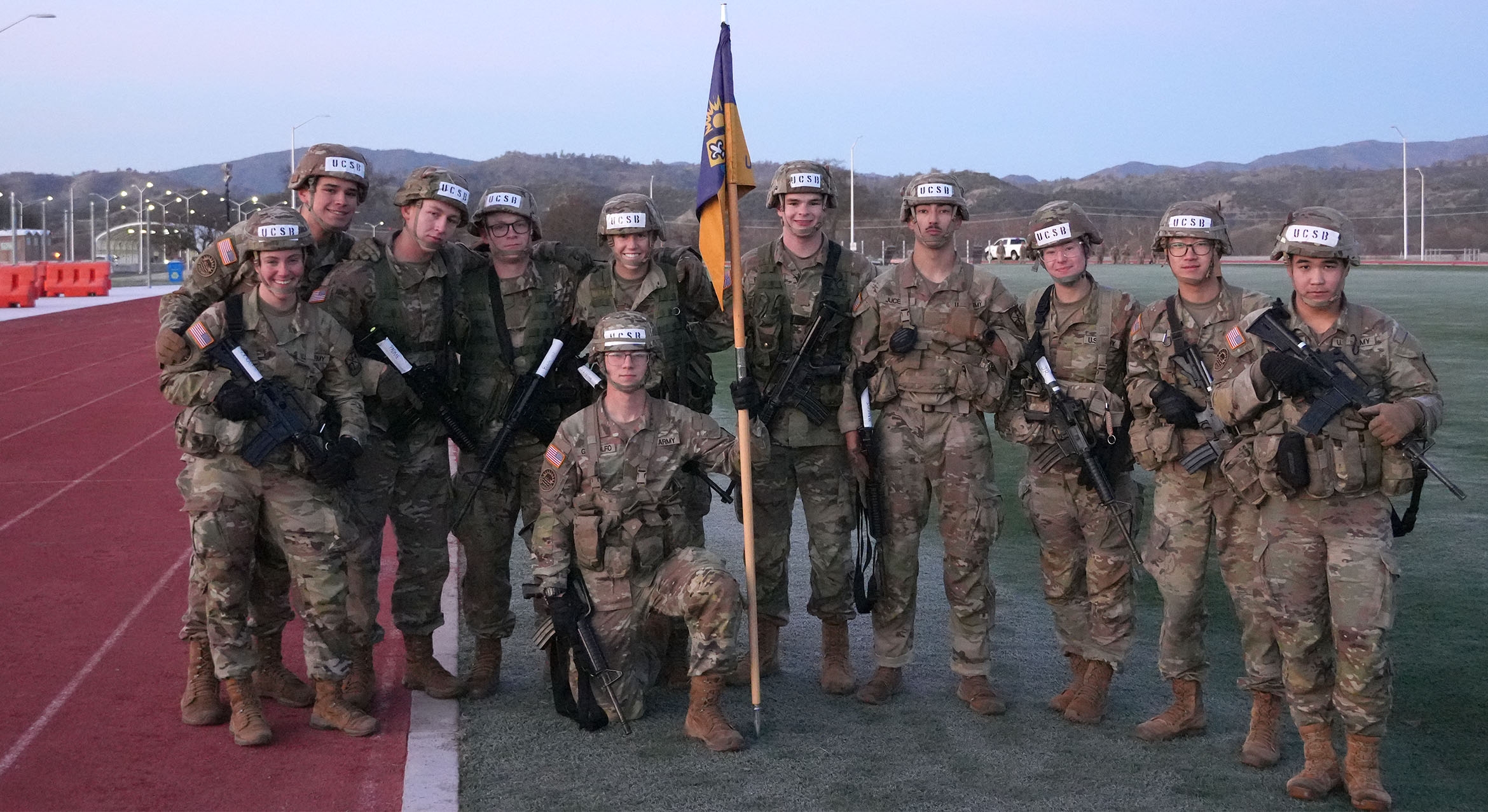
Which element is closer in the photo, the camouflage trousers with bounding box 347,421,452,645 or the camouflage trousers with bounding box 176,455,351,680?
the camouflage trousers with bounding box 176,455,351,680

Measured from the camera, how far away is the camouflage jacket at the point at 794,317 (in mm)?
6262

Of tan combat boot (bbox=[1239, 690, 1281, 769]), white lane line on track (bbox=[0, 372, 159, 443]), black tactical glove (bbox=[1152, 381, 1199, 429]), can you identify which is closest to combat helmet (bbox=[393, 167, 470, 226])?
black tactical glove (bbox=[1152, 381, 1199, 429])

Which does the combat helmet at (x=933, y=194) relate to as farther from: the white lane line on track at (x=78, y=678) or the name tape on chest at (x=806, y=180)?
the white lane line on track at (x=78, y=678)

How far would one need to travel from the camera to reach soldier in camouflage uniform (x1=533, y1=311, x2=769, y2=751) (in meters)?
5.59

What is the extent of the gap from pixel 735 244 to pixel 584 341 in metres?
1.03

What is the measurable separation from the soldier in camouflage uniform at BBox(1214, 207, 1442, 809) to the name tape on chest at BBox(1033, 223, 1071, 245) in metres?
0.96

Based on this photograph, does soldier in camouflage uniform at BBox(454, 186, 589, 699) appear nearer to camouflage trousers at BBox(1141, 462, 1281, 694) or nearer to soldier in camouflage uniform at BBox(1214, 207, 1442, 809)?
camouflage trousers at BBox(1141, 462, 1281, 694)

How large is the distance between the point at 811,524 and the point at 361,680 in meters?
2.19

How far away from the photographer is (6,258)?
7625 cm

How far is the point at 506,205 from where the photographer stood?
6.18 meters

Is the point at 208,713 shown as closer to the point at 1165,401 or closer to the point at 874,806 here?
the point at 874,806

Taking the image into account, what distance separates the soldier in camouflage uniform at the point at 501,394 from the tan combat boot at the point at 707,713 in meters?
1.13

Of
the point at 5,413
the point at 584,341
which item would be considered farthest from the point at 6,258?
the point at 584,341

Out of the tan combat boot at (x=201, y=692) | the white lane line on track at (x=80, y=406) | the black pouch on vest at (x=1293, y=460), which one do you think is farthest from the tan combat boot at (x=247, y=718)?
the white lane line on track at (x=80, y=406)
